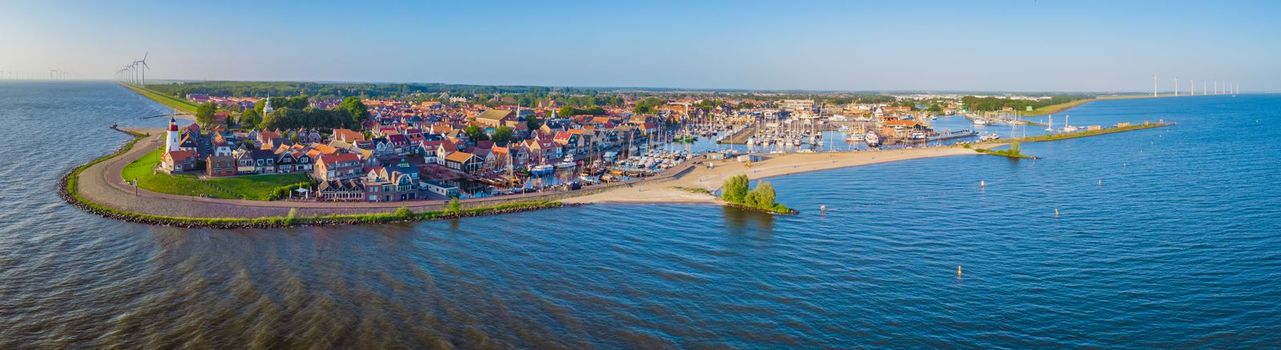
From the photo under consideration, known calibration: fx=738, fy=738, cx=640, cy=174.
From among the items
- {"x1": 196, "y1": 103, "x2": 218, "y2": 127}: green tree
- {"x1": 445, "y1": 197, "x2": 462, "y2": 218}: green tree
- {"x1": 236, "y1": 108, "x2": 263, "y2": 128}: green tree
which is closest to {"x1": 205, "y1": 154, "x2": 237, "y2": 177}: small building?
{"x1": 445, "y1": 197, "x2": 462, "y2": 218}: green tree

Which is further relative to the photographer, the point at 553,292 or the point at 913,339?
the point at 553,292

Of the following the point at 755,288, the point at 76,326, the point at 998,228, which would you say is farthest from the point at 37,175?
the point at 998,228

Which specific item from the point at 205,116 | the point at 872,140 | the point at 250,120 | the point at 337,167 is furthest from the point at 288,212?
the point at 872,140

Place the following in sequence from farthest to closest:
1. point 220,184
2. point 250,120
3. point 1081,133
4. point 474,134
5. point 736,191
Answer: point 1081,133 < point 250,120 < point 474,134 < point 220,184 < point 736,191

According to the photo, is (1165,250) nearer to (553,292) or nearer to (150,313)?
(553,292)

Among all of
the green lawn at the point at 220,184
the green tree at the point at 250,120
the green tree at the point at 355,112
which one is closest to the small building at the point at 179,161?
the green lawn at the point at 220,184

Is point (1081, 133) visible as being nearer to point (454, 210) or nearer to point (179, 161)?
point (454, 210)

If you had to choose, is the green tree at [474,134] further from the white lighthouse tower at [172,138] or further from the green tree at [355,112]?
the white lighthouse tower at [172,138]
